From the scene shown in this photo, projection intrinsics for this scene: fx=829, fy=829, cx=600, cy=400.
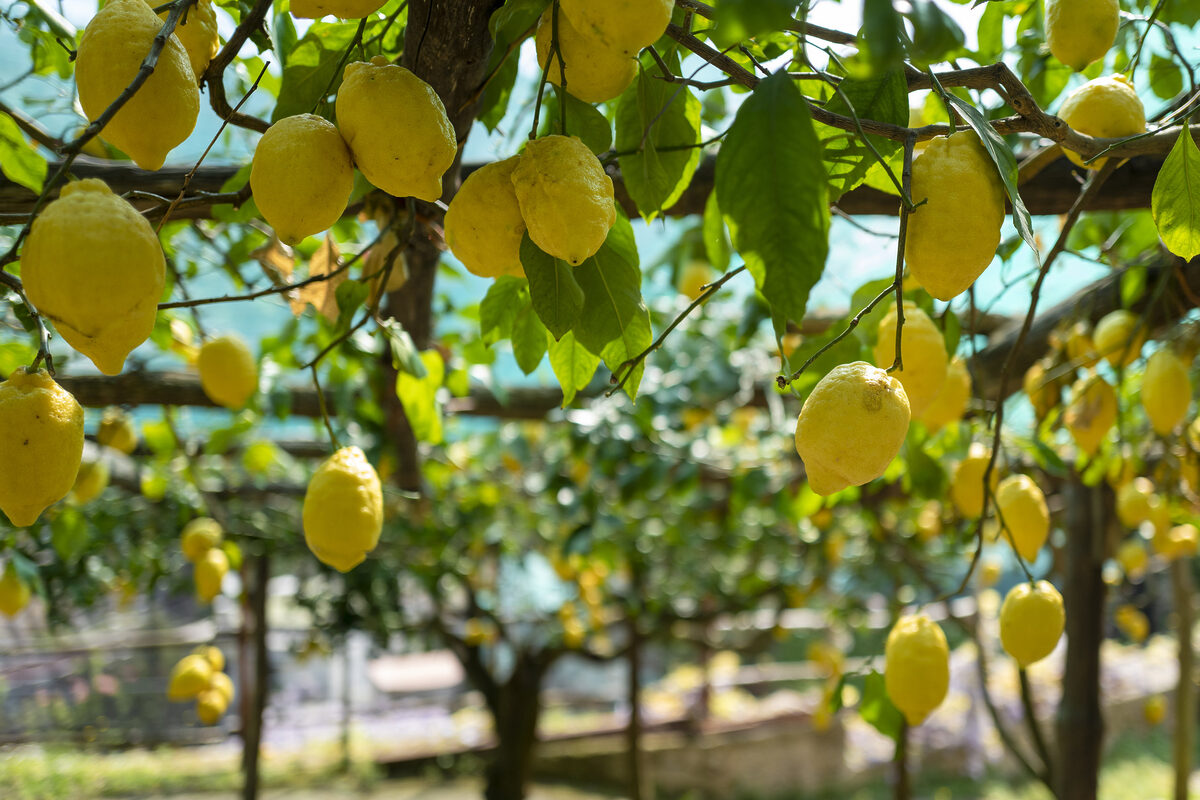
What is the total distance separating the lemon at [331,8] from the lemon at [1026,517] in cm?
74

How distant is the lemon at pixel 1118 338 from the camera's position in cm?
110

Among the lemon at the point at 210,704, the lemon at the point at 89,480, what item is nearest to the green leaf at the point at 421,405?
the lemon at the point at 89,480

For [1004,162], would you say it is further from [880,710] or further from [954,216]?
[880,710]

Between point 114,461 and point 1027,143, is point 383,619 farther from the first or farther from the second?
point 1027,143

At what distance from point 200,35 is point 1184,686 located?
3.00 meters

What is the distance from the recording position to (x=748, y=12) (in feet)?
0.96

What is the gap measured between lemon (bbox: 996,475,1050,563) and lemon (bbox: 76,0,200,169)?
79cm

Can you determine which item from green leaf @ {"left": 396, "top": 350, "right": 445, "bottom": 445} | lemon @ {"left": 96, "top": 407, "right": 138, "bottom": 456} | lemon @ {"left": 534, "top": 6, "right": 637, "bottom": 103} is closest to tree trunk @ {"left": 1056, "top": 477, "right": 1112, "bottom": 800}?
green leaf @ {"left": 396, "top": 350, "right": 445, "bottom": 445}

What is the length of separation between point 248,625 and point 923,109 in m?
3.73

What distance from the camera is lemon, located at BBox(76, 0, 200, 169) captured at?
16.7 inches

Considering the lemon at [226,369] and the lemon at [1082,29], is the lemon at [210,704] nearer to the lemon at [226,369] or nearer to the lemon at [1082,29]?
the lemon at [226,369]

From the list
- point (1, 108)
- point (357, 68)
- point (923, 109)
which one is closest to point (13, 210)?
point (1, 108)

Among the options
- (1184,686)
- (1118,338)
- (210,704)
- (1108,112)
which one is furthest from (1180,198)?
(1184,686)

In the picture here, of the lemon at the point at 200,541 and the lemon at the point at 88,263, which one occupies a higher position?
the lemon at the point at 88,263
